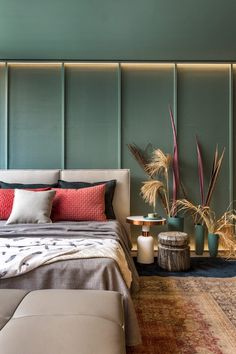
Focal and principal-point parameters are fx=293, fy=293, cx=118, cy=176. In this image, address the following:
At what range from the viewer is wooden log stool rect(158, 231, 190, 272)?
3.24m

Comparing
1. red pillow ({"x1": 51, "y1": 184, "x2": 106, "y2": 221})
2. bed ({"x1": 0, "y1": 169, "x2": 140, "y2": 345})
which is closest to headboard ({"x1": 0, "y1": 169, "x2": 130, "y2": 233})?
red pillow ({"x1": 51, "y1": 184, "x2": 106, "y2": 221})

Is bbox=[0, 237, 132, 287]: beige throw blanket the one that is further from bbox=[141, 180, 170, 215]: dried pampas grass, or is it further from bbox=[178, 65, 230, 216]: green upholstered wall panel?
bbox=[178, 65, 230, 216]: green upholstered wall panel

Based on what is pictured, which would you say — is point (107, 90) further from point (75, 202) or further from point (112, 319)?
point (112, 319)

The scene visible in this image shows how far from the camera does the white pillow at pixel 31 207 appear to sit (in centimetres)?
309

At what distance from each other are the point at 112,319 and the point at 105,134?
3.17 m

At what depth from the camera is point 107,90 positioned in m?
4.23

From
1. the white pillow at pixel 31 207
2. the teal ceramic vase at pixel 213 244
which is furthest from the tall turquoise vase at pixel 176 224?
the white pillow at pixel 31 207

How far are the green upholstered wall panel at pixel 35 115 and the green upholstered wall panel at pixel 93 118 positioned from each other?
0.61 ft

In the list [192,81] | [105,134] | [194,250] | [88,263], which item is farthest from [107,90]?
[88,263]

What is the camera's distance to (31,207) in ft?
10.3

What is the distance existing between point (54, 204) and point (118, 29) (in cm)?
212

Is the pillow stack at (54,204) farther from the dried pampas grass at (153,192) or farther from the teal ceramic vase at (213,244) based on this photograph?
the teal ceramic vase at (213,244)

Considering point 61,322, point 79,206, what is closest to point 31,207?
point 79,206

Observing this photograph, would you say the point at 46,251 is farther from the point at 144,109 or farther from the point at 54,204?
the point at 144,109
